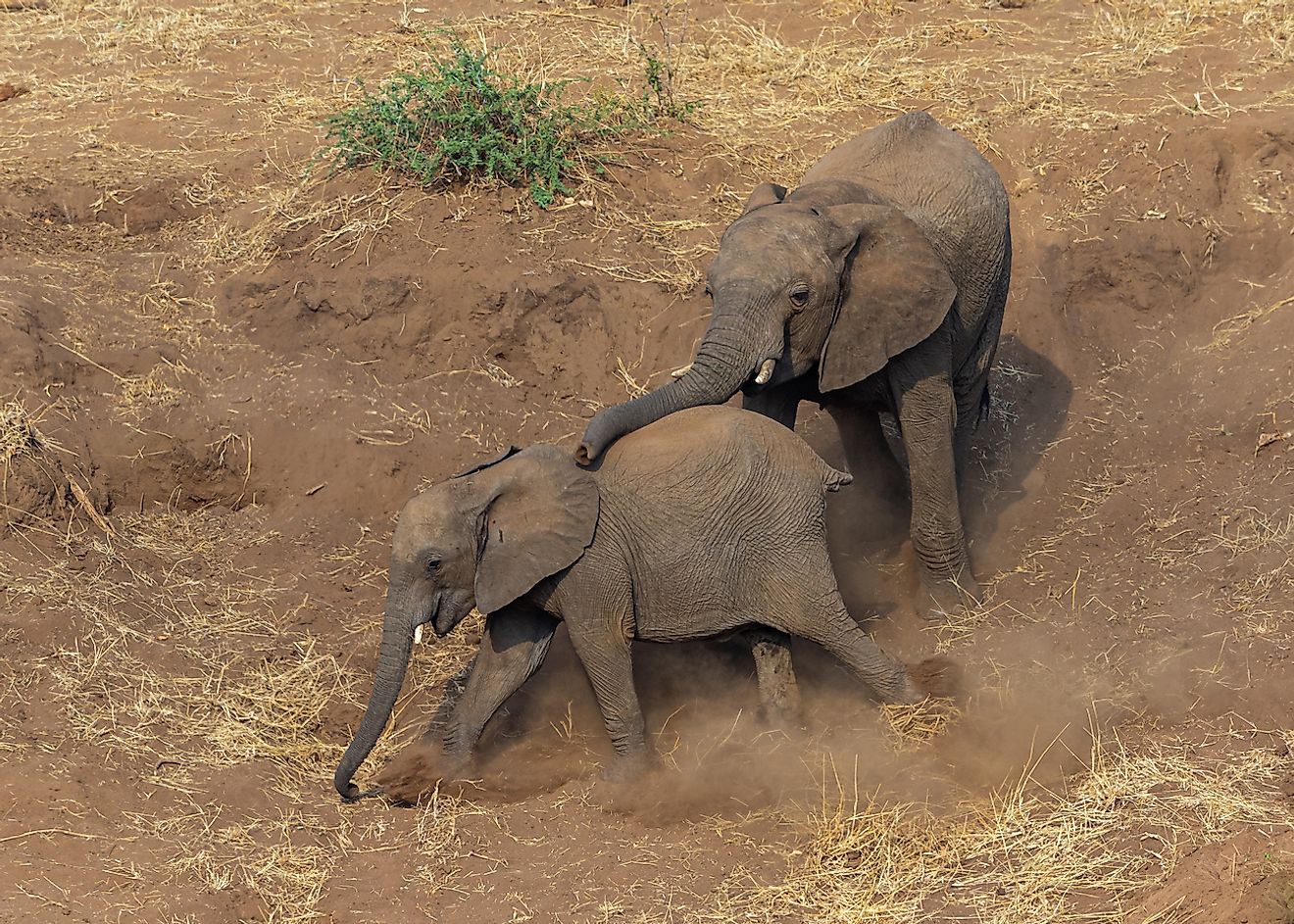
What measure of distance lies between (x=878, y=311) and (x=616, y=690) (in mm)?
2099

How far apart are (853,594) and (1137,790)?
2.26m

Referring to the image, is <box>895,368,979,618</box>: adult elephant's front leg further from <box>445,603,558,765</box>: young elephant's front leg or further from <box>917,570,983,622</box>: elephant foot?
<box>445,603,558,765</box>: young elephant's front leg

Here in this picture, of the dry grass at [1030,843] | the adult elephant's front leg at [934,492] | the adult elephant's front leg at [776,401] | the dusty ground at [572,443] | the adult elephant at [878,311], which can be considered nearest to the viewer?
the dry grass at [1030,843]

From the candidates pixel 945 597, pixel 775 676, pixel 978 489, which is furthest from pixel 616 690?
pixel 978 489

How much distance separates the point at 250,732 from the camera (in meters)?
7.21

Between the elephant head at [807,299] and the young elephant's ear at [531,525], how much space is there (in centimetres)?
16

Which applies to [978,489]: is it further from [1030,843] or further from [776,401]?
[1030,843]

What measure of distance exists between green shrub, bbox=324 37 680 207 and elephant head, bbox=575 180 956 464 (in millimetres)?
3163

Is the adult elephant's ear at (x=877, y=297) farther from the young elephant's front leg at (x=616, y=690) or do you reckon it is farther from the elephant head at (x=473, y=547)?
the young elephant's front leg at (x=616, y=690)

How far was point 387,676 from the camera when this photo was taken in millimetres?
6422

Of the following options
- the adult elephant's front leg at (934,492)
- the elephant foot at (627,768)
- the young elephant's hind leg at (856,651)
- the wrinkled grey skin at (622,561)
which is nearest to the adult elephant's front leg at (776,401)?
the adult elephant's front leg at (934,492)

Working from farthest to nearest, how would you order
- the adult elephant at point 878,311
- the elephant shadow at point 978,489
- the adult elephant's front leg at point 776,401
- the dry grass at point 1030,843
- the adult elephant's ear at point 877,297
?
the elephant shadow at point 978,489 → the adult elephant's front leg at point 776,401 → the adult elephant's ear at point 877,297 → the adult elephant at point 878,311 → the dry grass at point 1030,843

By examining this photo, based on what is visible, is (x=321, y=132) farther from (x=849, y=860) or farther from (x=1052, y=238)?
(x=849, y=860)

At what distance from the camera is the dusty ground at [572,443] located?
20.7 ft
